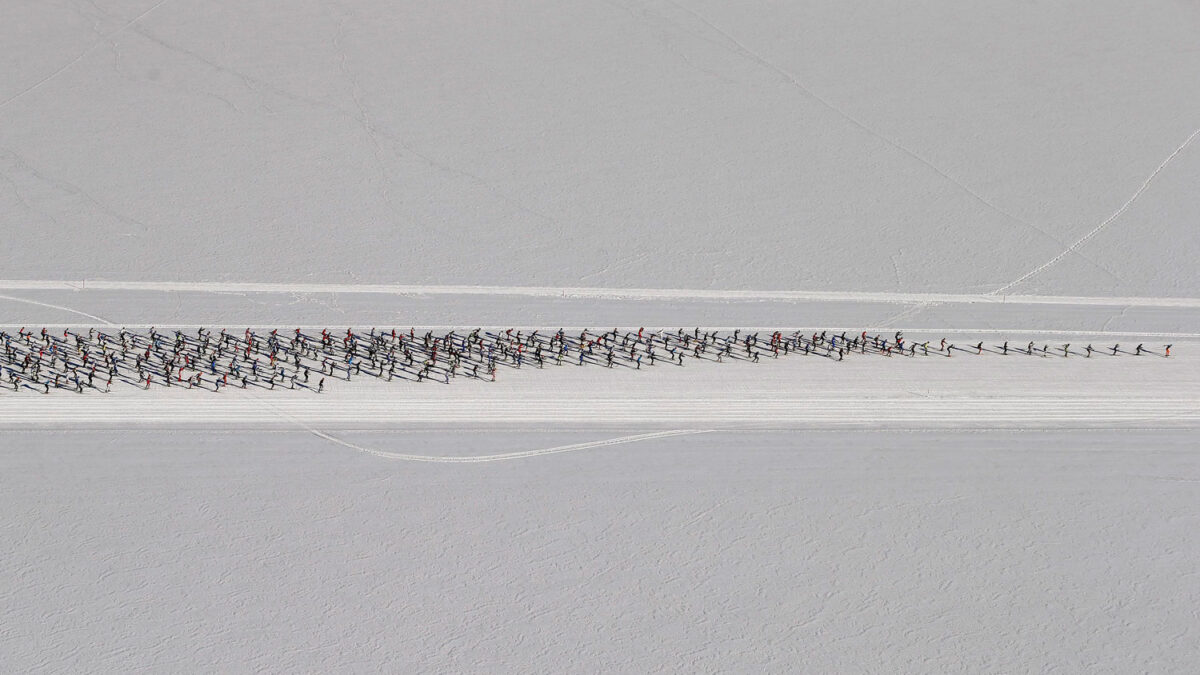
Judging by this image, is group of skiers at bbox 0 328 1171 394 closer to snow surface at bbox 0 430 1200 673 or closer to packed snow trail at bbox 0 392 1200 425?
packed snow trail at bbox 0 392 1200 425

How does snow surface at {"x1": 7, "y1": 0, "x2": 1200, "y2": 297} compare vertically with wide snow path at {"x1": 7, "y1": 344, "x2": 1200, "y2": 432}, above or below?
above

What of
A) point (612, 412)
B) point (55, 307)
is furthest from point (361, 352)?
point (55, 307)

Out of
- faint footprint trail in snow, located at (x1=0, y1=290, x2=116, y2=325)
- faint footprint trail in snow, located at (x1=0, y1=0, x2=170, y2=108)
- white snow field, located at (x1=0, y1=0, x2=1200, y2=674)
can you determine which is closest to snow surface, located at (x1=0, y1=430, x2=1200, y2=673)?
white snow field, located at (x1=0, y1=0, x2=1200, y2=674)

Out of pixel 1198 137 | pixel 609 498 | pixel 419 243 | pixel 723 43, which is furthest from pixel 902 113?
pixel 609 498

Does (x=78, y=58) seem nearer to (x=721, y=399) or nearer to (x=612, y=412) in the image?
(x=612, y=412)

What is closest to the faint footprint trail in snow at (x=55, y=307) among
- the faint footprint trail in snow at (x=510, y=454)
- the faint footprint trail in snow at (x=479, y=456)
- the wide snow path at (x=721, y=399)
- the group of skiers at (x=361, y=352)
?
the group of skiers at (x=361, y=352)

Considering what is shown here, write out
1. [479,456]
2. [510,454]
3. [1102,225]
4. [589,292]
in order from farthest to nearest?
[1102,225], [589,292], [510,454], [479,456]

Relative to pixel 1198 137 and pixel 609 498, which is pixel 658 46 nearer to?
pixel 1198 137
